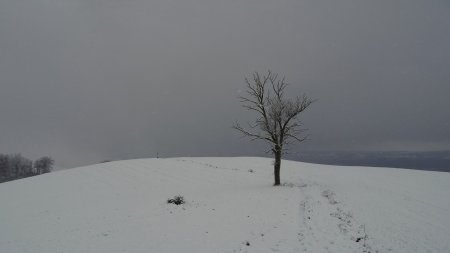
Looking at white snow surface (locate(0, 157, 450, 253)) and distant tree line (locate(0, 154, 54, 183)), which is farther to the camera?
distant tree line (locate(0, 154, 54, 183))

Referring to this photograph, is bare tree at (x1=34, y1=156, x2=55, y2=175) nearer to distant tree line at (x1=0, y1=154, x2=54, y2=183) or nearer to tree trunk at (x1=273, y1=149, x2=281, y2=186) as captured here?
distant tree line at (x1=0, y1=154, x2=54, y2=183)

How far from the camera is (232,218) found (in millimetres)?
20547

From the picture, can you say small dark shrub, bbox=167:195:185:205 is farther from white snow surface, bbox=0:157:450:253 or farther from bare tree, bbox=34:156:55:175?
bare tree, bbox=34:156:55:175

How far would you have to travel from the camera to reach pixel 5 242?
64.0 feet

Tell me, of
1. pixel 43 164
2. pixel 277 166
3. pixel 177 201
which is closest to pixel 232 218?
pixel 177 201

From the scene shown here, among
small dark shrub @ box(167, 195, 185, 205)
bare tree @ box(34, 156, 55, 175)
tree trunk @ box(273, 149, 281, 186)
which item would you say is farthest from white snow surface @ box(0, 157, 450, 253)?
bare tree @ box(34, 156, 55, 175)

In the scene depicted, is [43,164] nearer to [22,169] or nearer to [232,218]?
[22,169]

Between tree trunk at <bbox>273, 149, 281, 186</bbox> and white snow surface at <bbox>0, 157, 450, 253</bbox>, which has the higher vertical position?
tree trunk at <bbox>273, 149, 281, 186</bbox>

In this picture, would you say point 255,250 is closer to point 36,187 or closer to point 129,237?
point 129,237

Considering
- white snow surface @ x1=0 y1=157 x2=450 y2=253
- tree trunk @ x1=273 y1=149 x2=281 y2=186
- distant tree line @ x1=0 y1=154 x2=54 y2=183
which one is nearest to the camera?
white snow surface @ x1=0 y1=157 x2=450 y2=253

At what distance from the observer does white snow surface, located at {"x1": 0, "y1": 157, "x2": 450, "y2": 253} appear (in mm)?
15953

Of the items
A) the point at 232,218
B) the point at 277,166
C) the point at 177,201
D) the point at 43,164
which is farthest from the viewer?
the point at 43,164

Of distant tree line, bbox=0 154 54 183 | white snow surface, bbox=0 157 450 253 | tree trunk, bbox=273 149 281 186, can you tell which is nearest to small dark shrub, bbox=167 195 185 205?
white snow surface, bbox=0 157 450 253

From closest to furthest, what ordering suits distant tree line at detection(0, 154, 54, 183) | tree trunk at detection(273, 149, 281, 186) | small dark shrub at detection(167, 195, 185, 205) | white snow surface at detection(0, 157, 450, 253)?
white snow surface at detection(0, 157, 450, 253) < small dark shrub at detection(167, 195, 185, 205) < tree trunk at detection(273, 149, 281, 186) < distant tree line at detection(0, 154, 54, 183)
